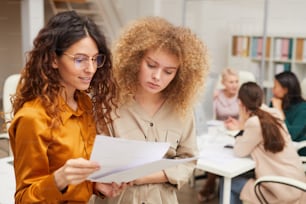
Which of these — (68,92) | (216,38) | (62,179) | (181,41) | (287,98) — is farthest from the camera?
(216,38)

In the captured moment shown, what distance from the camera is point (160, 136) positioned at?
1.32 m

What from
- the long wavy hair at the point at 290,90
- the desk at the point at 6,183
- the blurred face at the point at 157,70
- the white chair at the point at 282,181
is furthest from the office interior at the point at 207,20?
the blurred face at the point at 157,70

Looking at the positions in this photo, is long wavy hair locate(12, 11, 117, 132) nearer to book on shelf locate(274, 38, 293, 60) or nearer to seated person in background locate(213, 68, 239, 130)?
seated person in background locate(213, 68, 239, 130)

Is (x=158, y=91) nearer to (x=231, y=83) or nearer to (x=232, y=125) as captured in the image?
(x=232, y=125)

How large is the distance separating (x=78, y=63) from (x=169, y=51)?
346mm

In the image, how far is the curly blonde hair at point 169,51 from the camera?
128cm

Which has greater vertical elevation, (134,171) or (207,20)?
(207,20)

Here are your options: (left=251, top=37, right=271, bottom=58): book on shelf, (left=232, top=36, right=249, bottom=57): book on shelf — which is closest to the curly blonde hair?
(left=251, top=37, right=271, bottom=58): book on shelf

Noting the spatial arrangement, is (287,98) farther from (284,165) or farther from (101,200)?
(101,200)

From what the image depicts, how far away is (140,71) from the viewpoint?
4.25 feet

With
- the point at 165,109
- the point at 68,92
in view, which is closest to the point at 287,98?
the point at 165,109

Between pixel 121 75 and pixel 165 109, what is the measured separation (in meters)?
0.20

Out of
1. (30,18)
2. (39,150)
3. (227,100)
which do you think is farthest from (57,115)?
(30,18)

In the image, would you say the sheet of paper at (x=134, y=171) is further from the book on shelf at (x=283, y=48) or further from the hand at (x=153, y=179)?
the book on shelf at (x=283, y=48)
